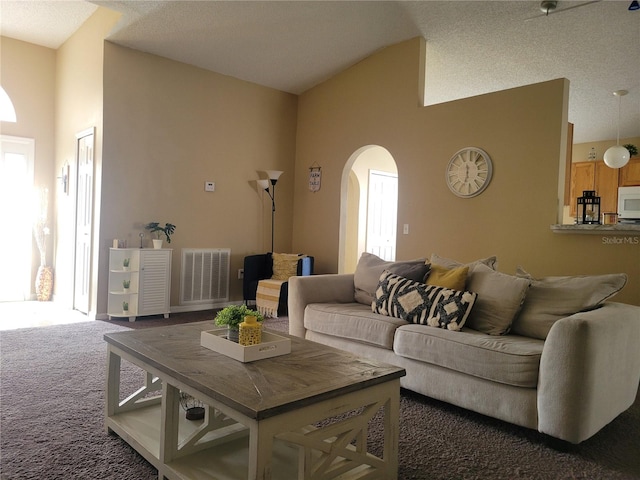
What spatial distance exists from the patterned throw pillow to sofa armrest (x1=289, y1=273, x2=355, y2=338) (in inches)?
18.2

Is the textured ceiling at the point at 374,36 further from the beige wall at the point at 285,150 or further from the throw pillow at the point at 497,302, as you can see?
the throw pillow at the point at 497,302

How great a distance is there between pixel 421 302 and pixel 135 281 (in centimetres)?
320

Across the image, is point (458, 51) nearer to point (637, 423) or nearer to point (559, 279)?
point (559, 279)

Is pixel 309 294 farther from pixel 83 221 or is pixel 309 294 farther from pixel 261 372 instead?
pixel 83 221

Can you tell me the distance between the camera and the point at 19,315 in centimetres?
505

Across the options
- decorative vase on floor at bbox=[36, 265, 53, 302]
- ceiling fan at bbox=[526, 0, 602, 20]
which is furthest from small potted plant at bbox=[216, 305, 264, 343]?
decorative vase on floor at bbox=[36, 265, 53, 302]

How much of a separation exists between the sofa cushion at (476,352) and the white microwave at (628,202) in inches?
207

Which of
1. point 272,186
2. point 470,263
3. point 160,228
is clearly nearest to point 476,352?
point 470,263

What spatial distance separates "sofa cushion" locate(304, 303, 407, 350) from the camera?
119 inches

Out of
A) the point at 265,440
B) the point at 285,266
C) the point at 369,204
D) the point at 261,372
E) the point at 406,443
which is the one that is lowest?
the point at 406,443

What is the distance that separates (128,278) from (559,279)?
4.06 meters

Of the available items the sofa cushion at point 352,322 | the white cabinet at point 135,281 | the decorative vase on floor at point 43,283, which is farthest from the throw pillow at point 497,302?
the decorative vase on floor at point 43,283

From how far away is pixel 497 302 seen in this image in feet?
9.23

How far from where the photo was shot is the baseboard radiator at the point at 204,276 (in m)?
5.48
